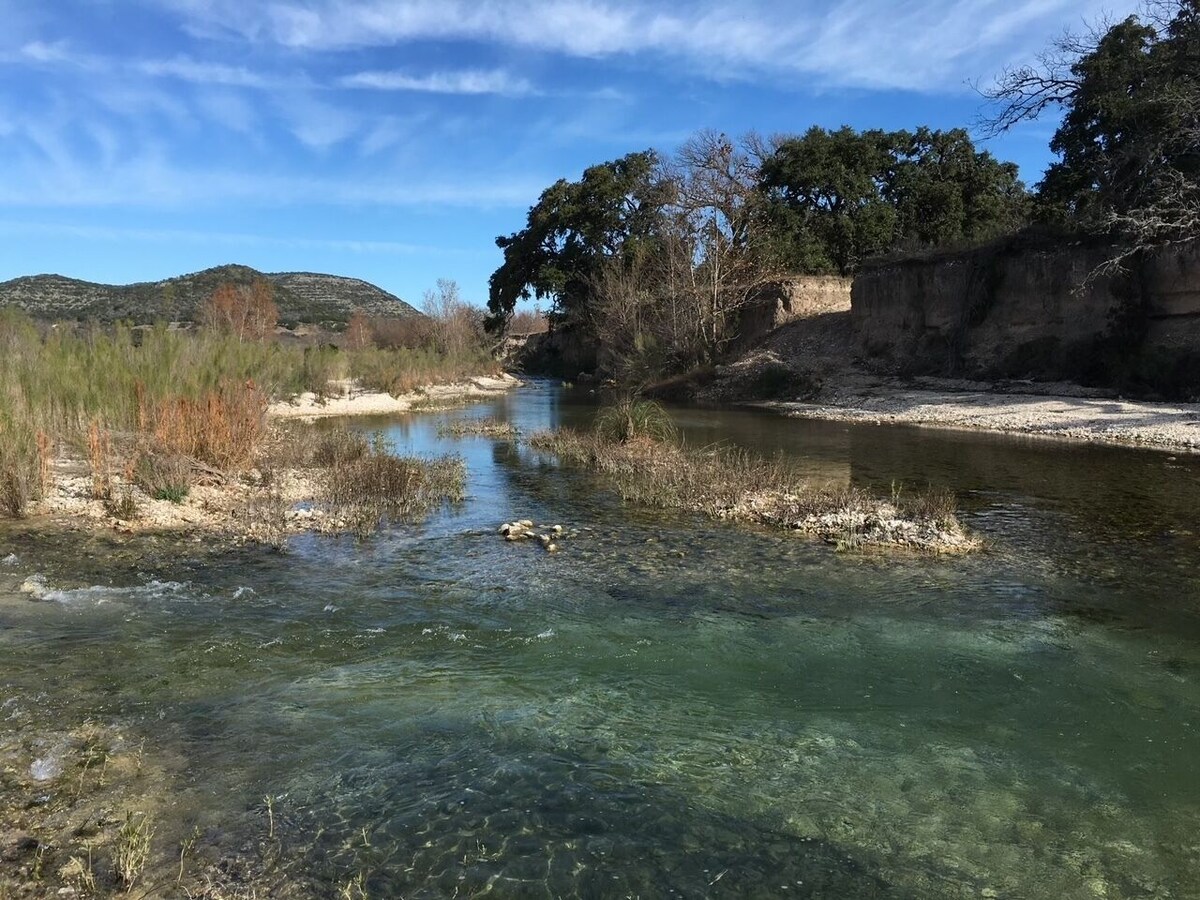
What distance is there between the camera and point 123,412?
12.6 metres

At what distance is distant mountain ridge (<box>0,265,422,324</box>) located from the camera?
7081 cm

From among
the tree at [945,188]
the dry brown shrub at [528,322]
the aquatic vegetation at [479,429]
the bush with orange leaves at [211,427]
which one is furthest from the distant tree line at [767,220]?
the dry brown shrub at [528,322]

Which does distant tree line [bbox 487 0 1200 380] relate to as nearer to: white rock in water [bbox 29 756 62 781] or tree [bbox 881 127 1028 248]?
tree [bbox 881 127 1028 248]

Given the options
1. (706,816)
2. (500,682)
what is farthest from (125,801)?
(706,816)

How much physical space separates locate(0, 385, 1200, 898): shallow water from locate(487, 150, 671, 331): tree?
39.3 meters

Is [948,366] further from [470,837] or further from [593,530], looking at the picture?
[470,837]

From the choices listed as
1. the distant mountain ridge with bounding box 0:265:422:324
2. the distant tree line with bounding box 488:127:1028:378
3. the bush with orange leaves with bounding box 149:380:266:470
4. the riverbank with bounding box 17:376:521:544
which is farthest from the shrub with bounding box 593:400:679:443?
the distant mountain ridge with bounding box 0:265:422:324

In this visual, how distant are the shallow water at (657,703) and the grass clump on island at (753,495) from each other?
0.66m

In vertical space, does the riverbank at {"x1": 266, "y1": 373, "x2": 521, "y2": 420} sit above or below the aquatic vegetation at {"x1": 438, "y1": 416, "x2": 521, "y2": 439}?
above

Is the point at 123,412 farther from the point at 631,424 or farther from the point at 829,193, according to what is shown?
the point at 829,193

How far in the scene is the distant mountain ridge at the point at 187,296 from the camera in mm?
70812

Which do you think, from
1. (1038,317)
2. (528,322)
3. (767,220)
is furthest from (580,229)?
(528,322)

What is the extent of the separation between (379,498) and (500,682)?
630 cm

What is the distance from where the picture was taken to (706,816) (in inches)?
164
